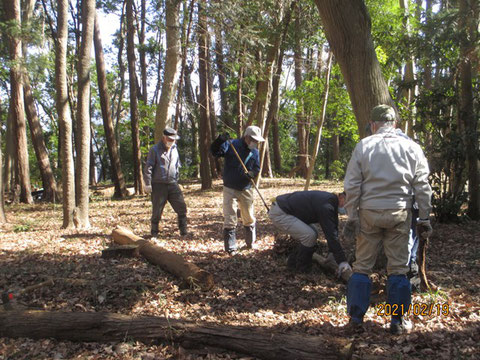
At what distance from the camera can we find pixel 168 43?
10070 millimetres

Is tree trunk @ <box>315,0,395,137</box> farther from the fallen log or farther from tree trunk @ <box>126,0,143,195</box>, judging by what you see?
tree trunk @ <box>126,0,143,195</box>

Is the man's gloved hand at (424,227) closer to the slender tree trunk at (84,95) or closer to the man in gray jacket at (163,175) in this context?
the man in gray jacket at (163,175)

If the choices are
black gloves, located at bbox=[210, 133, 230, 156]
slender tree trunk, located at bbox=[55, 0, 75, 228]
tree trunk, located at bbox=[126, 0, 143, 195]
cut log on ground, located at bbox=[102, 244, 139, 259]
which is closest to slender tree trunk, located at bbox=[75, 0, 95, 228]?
slender tree trunk, located at bbox=[55, 0, 75, 228]

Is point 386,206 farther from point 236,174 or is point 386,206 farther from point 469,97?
point 469,97

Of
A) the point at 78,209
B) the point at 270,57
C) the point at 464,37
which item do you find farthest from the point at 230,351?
the point at 270,57

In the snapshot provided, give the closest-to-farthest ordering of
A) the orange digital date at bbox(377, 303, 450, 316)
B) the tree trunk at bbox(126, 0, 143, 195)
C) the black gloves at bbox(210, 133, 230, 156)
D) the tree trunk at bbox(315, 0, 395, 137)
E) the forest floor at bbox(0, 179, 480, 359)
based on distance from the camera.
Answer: the forest floor at bbox(0, 179, 480, 359)
the orange digital date at bbox(377, 303, 450, 316)
the tree trunk at bbox(315, 0, 395, 137)
the black gloves at bbox(210, 133, 230, 156)
the tree trunk at bbox(126, 0, 143, 195)

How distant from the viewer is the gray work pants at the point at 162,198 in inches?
277

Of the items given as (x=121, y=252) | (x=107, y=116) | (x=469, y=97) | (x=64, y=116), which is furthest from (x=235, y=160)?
(x=107, y=116)

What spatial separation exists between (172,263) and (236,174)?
5.87 ft

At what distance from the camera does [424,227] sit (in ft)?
12.4

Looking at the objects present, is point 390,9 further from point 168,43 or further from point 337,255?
point 337,255

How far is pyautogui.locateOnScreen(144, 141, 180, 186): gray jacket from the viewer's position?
6.83m

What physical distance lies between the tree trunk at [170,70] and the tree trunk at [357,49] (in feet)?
20.3

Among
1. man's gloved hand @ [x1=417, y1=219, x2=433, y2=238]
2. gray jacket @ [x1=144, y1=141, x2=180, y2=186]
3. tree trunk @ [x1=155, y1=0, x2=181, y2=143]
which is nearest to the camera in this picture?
man's gloved hand @ [x1=417, y1=219, x2=433, y2=238]
